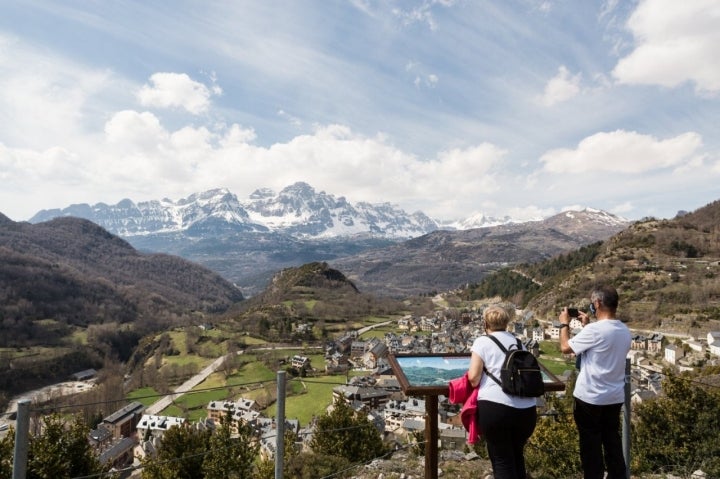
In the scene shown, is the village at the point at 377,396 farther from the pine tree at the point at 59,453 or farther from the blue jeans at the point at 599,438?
the blue jeans at the point at 599,438

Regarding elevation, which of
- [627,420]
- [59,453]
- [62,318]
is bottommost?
[62,318]

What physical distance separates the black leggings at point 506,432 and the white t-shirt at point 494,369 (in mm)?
47

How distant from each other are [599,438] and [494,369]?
179cm

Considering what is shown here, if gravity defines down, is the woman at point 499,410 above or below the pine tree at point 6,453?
above

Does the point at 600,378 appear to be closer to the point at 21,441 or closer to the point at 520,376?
the point at 520,376

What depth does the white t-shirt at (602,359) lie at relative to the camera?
4.13 meters

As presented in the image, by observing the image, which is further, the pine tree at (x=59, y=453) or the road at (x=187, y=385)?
the road at (x=187, y=385)

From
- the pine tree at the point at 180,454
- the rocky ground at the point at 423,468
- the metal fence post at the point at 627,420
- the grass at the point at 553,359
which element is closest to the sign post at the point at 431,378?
the metal fence post at the point at 627,420

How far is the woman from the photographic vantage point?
3.70m

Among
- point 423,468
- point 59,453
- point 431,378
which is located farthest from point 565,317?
point 59,453

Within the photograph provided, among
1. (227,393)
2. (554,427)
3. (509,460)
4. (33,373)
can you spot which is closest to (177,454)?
(554,427)

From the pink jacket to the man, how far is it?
3.34 ft

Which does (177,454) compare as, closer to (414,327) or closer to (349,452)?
(349,452)

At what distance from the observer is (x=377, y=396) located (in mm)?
46500
